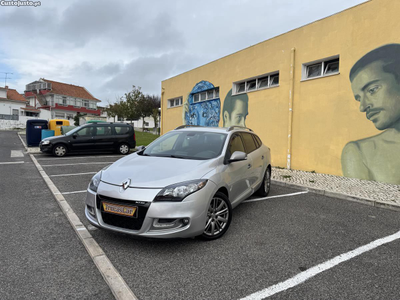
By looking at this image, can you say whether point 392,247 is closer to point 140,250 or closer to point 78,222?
point 140,250

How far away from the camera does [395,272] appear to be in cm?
291

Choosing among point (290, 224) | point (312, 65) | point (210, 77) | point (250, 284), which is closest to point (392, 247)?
point (290, 224)

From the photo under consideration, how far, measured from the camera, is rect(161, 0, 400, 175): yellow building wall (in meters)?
7.43

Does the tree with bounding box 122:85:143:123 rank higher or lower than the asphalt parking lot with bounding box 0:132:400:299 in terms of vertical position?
higher

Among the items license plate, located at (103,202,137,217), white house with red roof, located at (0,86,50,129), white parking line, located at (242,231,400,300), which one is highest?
white house with red roof, located at (0,86,50,129)

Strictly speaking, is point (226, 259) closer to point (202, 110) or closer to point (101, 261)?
point (101, 261)

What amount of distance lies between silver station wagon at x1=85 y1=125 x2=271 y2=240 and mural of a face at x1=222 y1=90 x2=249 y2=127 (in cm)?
688

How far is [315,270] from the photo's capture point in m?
2.92

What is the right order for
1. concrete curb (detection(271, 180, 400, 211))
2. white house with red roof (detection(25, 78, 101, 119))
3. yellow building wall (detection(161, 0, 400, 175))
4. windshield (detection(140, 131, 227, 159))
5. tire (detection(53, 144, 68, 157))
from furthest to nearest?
white house with red roof (detection(25, 78, 101, 119)) → tire (detection(53, 144, 68, 157)) → yellow building wall (detection(161, 0, 400, 175)) → concrete curb (detection(271, 180, 400, 211)) → windshield (detection(140, 131, 227, 159))

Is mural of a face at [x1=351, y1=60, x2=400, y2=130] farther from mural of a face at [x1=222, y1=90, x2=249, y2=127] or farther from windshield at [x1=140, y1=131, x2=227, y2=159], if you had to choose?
windshield at [x1=140, y1=131, x2=227, y2=159]

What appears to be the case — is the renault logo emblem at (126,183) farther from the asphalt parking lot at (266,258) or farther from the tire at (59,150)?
the tire at (59,150)

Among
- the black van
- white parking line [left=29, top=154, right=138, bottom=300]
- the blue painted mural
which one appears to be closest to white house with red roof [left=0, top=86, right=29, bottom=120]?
the black van

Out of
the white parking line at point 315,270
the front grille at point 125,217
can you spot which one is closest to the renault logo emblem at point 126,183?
the front grille at point 125,217

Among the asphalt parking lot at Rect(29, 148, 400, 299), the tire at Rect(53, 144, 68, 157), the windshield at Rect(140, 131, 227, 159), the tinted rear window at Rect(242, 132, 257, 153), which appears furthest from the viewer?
the tire at Rect(53, 144, 68, 157)
